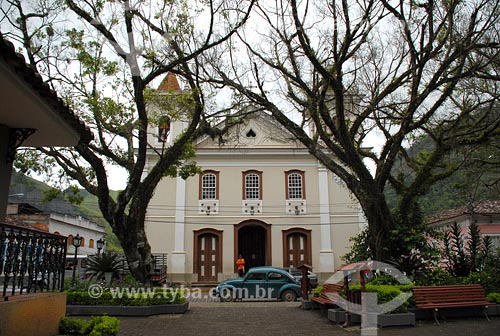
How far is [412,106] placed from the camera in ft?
40.6

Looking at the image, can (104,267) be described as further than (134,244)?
Yes

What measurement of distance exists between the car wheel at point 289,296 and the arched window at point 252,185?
927 cm

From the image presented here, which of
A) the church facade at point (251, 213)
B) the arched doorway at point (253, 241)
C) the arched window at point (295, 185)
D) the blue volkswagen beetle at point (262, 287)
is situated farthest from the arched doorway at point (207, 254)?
the blue volkswagen beetle at point (262, 287)

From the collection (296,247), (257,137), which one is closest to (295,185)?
(296,247)

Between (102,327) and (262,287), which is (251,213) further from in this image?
(102,327)

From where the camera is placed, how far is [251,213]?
24516 millimetres

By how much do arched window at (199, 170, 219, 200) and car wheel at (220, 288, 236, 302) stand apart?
9.39 m

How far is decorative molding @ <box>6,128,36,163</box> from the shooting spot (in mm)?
6219

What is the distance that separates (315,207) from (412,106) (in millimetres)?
12919

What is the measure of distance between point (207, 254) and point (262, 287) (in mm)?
8463

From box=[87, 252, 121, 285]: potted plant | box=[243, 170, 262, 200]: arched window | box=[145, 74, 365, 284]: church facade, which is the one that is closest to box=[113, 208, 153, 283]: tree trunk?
box=[87, 252, 121, 285]: potted plant

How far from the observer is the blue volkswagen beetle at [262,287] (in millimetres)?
15992

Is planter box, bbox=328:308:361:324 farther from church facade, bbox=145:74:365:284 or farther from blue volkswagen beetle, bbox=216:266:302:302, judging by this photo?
church facade, bbox=145:74:365:284

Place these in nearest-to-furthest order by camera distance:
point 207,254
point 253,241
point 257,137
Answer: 1. point 207,254
2. point 253,241
3. point 257,137
